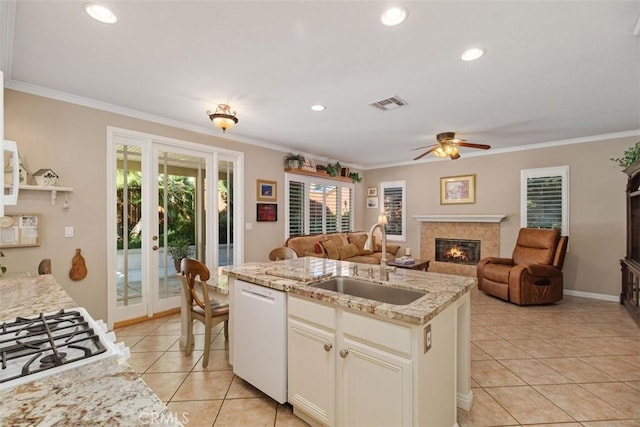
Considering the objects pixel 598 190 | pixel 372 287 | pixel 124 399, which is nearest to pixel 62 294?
pixel 124 399

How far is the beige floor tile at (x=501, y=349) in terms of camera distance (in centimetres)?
279

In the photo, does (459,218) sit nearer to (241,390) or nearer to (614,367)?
(614,367)

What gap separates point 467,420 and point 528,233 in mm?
3900

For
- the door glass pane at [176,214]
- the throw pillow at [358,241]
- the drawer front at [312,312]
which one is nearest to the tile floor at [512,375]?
the door glass pane at [176,214]

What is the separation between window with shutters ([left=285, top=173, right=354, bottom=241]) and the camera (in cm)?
569

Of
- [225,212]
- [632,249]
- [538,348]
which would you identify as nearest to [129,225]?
[225,212]

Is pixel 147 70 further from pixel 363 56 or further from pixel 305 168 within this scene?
pixel 305 168

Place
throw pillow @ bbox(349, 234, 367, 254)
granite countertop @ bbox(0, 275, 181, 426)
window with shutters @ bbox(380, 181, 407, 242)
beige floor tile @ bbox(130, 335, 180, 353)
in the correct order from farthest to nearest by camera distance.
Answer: window with shutters @ bbox(380, 181, 407, 242)
throw pillow @ bbox(349, 234, 367, 254)
beige floor tile @ bbox(130, 335, 180, 353)
granite countertop @ bbox(0, 275, 181, 426)

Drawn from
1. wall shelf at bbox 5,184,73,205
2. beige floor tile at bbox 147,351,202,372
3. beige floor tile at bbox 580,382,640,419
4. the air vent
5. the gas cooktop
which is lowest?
beige floor tile at bbox 147,351,202,372

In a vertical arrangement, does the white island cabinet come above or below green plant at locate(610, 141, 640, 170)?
below

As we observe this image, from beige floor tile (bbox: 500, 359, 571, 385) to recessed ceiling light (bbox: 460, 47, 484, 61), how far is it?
2.57 meters

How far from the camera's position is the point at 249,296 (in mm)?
2156

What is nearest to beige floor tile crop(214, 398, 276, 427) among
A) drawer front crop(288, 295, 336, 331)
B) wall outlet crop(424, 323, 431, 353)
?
drawer front crop(288, 295, 336, 331)

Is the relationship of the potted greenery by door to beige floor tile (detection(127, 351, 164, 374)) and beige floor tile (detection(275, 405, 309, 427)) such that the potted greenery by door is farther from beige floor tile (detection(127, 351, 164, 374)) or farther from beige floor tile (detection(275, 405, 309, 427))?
beige floor tile (detection(275, 405, 309, 427))
